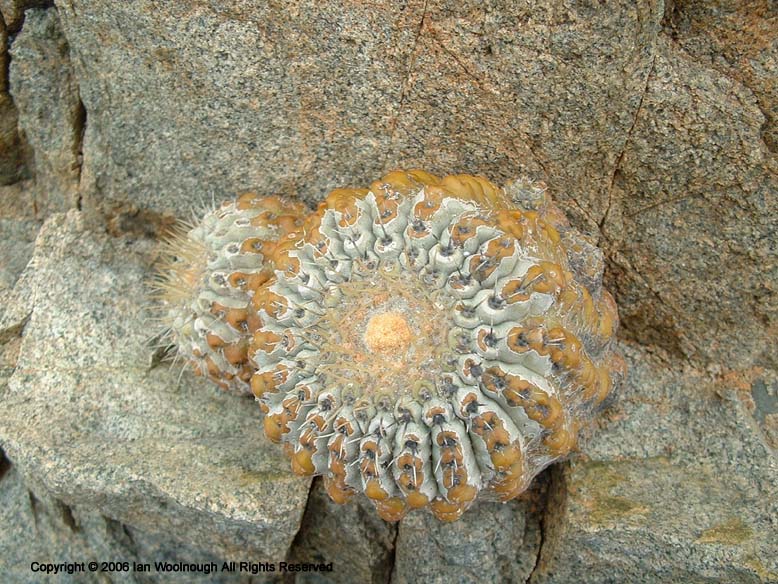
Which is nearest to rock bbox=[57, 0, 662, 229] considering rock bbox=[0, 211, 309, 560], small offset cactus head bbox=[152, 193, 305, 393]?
small offset cactus head bbox=[152, 193, 305, 393]

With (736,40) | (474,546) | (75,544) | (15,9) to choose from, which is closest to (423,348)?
(474,546)

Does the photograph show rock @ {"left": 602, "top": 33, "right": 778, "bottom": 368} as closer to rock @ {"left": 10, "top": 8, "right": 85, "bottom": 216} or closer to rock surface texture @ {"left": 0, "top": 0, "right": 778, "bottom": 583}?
rock surface texture @ {"left": 0, "top": 0, "right": 778, "bottom": 583}

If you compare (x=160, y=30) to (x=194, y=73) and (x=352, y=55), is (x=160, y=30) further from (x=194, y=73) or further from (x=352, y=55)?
(x=352, y=55)

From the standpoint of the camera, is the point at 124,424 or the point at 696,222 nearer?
the point at 696,222

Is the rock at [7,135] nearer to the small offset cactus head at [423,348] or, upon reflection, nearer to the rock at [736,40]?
the small offset cactus head at [423,348]

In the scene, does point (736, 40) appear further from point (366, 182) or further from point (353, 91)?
point (366, 182)

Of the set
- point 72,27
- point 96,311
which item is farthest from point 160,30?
point 96,311

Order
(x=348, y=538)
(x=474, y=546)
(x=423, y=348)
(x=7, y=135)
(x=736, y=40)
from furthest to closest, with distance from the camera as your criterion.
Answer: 1. (x=7, y=135)
2. (x=348, y=538)
3. (x=474, y=546)
4. (x=736, y=40)
5. (x=423, y=348)
